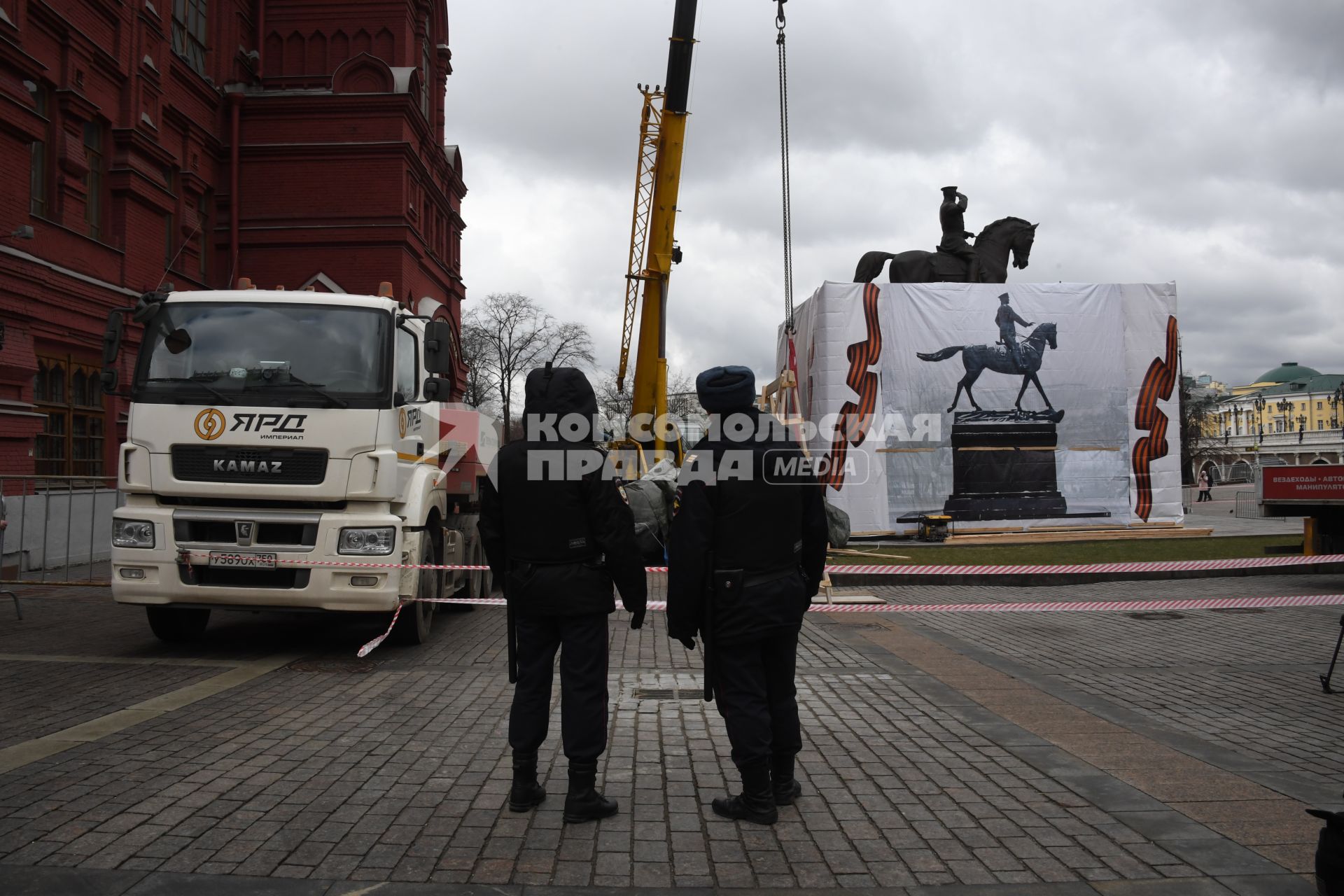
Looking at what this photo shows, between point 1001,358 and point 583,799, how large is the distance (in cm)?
2049

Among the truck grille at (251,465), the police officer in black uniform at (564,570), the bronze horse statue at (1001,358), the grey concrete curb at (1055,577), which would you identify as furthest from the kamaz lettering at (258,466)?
the bronze horse statue at (1001,358)

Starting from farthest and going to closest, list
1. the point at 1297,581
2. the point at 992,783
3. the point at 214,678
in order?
the point at 1297,581
the point at 214,678
the point at 992,783

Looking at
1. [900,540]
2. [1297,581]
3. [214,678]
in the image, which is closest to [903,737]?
[214,678]

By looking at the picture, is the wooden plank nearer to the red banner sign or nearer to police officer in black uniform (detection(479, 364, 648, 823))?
the red banner sign

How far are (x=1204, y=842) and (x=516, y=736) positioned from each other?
2.76m

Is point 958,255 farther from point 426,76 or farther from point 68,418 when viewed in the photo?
point 68,418

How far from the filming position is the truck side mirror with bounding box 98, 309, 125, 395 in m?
7.83

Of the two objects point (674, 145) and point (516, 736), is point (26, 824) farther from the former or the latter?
point (674, 145)

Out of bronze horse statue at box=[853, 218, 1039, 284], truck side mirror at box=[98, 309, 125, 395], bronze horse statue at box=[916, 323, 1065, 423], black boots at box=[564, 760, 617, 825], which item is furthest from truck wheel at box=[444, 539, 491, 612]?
bronze horse statue at box=[853, 218, 1039, 284]

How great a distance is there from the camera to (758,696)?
418cm

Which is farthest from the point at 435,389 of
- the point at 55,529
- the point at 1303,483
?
the point at 1303,483

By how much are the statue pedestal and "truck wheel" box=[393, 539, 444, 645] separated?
15.8 metres

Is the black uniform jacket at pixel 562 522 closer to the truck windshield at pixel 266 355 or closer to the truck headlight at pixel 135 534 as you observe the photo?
the truck windshield at pixel 266 355

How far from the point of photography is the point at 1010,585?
14.6 m
